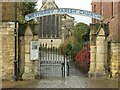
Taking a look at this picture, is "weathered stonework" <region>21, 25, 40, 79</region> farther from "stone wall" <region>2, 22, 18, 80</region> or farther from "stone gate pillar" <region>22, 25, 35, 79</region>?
"stone wall" <region>2, 22, 18, 80</region>

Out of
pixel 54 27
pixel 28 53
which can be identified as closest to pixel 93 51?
pixel 28 53

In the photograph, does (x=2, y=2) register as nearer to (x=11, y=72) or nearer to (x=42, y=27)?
(x=11, y=72)

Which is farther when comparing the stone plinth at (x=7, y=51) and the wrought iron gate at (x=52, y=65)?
the wrought iron gate at (x=52, y=65)

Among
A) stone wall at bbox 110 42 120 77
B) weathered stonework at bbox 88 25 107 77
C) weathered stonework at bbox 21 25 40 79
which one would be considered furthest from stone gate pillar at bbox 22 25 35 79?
stone wall at bbox 110 42 120 77

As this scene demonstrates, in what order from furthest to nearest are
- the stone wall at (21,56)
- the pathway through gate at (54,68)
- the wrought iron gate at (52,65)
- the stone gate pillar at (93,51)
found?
1. the wrought iron gate at (52,65)
2. the pathway through gate at (54,68)
3. the stone gate pillar at (93,51)
4. the stone wall at (21,56)

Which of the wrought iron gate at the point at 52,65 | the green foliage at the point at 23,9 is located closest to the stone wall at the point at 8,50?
the wrought iron gate at the point at 52,65

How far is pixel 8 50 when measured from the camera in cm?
1820

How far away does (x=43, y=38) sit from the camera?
234ft

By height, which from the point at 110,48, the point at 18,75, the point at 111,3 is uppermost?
the point at 111,3

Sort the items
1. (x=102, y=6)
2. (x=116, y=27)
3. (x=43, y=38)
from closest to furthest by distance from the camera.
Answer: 1. (x=116, y=27)
2. (x=102, y=6)
3. (x=43, y=38)

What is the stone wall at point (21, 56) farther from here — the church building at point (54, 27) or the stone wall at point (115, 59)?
the church building at point (54, 27)

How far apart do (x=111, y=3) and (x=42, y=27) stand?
4552 centimetres

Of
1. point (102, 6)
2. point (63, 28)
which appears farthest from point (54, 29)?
point (102, 6)

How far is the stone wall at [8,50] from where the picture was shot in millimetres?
18125
